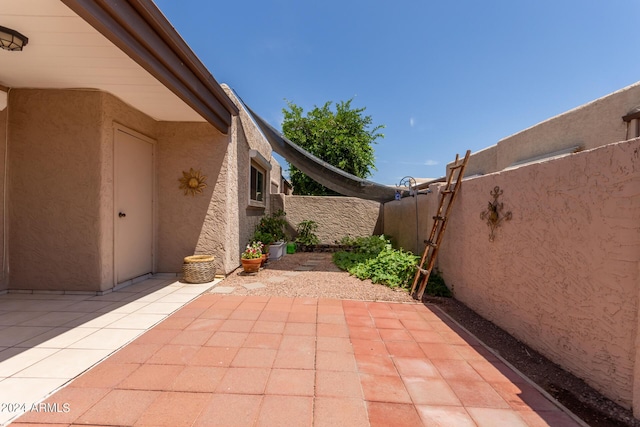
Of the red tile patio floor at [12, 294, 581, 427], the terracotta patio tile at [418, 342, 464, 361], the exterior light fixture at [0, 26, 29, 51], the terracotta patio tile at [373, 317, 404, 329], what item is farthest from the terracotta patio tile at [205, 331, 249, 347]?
the exterior light fixture at [0, 26, 29, 51]

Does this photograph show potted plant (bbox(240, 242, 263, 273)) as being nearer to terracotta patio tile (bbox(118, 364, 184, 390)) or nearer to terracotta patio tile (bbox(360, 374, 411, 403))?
terracotta patio tile (bbox(118, 364, 184, 390))

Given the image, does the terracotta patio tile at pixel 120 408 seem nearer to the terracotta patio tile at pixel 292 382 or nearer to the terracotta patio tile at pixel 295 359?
the terracotta patio tile at pixel 292 382

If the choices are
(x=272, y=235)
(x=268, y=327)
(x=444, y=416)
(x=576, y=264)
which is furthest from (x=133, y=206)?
(x=576, y=264)

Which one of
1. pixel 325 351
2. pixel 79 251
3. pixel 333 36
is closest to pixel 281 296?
pixel 325 351

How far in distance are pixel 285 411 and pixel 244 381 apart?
442mm

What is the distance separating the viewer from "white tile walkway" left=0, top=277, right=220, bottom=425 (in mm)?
1901

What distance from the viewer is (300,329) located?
9.47 ft

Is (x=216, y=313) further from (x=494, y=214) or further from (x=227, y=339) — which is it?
(x=494, y=214)

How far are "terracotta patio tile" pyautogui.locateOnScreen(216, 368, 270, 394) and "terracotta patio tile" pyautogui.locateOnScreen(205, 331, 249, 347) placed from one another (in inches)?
16.8

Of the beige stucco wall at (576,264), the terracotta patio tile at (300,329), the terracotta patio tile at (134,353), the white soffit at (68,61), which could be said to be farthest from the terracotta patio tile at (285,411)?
the white soffit at (68,61)

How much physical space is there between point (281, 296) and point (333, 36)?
28.7ft

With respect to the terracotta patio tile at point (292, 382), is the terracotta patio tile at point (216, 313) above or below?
above

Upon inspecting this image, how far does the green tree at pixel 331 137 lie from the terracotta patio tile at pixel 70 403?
10.9 meters

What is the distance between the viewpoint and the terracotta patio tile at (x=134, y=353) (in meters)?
2.21
